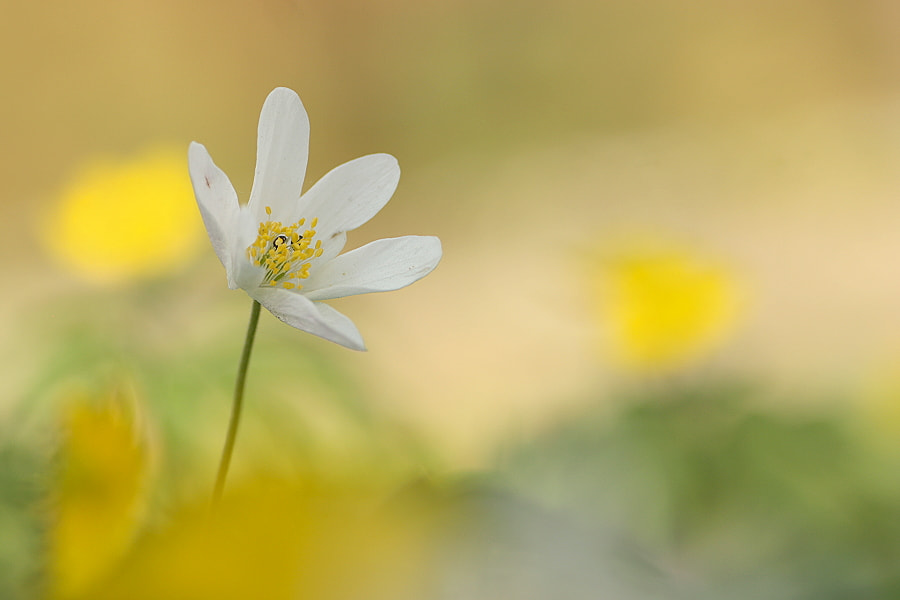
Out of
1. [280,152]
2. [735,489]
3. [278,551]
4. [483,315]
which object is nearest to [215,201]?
[280,152]

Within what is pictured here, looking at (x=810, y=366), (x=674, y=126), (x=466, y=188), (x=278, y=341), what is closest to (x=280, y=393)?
(x=278, y=341)

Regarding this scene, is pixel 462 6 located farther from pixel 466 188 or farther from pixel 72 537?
pixel 72 537

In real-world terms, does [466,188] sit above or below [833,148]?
below

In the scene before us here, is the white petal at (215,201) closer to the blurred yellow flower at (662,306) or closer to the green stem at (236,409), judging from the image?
the green stem at (236,409)

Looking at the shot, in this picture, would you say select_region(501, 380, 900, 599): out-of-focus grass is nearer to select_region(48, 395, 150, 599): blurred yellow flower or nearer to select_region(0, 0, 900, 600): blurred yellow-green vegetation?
select_region(0, 0, 900, 600): blurred yellow-green vegetation

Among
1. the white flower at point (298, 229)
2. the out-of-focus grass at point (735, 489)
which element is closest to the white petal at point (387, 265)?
the white flower at point (298, 229)

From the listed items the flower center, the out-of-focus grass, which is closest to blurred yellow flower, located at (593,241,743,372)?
the out-of-focus grass

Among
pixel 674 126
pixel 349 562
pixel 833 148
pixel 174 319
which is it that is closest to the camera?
pixel 349 562
